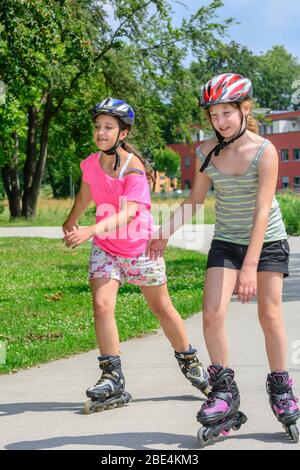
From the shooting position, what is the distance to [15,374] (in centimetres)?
737

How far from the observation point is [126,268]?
20.7ft

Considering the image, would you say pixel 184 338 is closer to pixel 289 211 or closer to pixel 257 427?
pixel 257 427

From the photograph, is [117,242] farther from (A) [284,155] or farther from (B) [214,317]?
(A) [284,155]

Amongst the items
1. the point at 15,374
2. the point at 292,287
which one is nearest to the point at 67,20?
→ the point at 292,287

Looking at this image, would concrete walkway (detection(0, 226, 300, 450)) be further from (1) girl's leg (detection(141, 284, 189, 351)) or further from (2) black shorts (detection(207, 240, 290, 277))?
(2) black shorts (detection(207, 240, 290, 277))

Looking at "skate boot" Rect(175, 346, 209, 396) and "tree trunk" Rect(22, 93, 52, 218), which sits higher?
"tree trunk" Rect(22, 93, 52, 218)

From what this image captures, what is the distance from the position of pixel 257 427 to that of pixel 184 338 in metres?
1.12

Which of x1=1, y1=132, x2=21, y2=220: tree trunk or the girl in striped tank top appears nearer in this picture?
the girl in striped tank top

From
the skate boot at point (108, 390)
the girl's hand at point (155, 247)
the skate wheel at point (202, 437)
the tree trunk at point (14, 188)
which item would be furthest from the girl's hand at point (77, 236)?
the tree trunk at point (14, 188)

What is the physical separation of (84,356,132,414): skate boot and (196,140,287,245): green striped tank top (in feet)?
3.99

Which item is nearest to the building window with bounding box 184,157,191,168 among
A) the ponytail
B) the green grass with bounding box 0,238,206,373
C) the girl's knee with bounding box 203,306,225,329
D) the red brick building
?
the red brick building

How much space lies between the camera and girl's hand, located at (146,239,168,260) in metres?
5.93

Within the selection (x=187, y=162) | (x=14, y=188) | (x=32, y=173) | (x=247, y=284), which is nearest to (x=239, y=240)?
(x=247, y=284)

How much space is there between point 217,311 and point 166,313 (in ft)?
3.88
